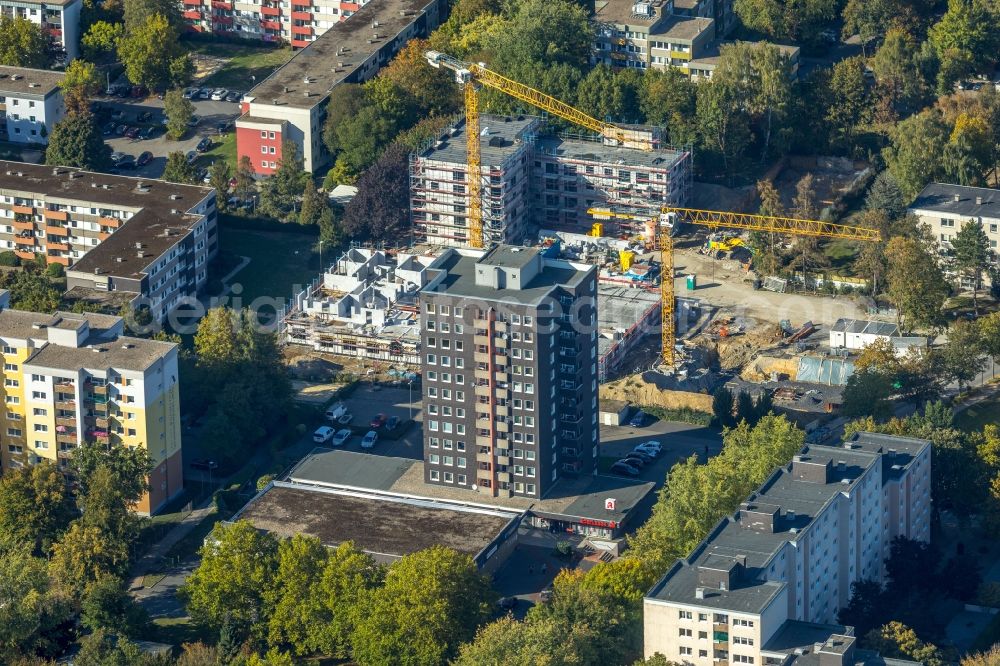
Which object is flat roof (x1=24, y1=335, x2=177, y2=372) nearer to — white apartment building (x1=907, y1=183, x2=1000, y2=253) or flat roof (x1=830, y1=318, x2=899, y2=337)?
flat roof (x1=830, y1=318, x2=899, y2=337)

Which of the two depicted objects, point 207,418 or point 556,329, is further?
point 207,418

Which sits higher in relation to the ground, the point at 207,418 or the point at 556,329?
the point at 556,329

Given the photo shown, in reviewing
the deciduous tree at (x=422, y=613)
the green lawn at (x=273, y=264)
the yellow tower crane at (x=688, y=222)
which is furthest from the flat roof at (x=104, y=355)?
the yellow tower crane at (x=688, y=222)

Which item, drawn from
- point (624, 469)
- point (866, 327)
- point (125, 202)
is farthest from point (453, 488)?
point (125, 202)

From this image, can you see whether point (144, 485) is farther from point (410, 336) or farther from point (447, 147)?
point (447, 147)

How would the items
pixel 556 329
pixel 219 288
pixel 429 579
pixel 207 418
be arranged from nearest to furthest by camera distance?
pixel 429 579, pixel 556 329, pixel 207 418, pixel 219 288

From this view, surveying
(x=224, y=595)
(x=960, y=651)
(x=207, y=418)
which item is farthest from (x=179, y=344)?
(x=960, y=651)

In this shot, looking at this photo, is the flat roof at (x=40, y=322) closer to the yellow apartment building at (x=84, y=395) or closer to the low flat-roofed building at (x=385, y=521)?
the yellow apartment building at (x=84, y=395)
